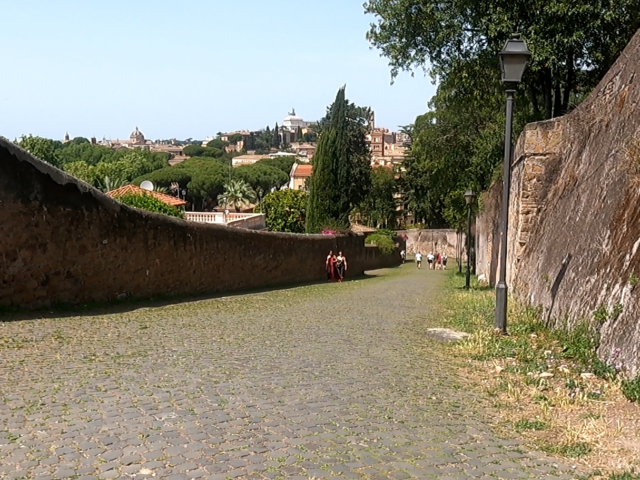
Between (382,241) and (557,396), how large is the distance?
40.8 metres

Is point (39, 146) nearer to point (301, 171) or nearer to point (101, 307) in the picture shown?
point (301, 171)

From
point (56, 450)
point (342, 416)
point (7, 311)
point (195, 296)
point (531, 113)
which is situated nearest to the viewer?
point (56, 450)

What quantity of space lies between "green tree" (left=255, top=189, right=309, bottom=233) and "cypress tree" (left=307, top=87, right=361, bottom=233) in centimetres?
417

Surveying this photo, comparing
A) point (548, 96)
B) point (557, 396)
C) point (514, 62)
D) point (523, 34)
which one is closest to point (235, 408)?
point (557, 396)

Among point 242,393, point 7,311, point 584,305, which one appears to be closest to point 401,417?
point 242,393

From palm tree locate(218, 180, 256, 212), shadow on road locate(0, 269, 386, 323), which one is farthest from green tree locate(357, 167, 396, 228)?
shadow on road locate(0, 269, 386, 323)

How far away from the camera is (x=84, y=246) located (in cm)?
1251

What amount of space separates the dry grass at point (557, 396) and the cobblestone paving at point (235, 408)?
29cm

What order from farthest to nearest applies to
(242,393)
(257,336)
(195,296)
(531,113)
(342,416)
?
1. (531,113)
2. (195,296)
3. (257,336)
4. (242,393)
5. (342,416)

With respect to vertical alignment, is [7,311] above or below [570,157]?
below

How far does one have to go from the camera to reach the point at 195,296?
16.4 m

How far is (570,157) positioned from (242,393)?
31.8 feet

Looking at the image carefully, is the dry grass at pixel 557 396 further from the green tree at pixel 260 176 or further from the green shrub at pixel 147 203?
the green tree at pixel 260 176

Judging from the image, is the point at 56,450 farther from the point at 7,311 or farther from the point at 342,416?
the point at 7,311
